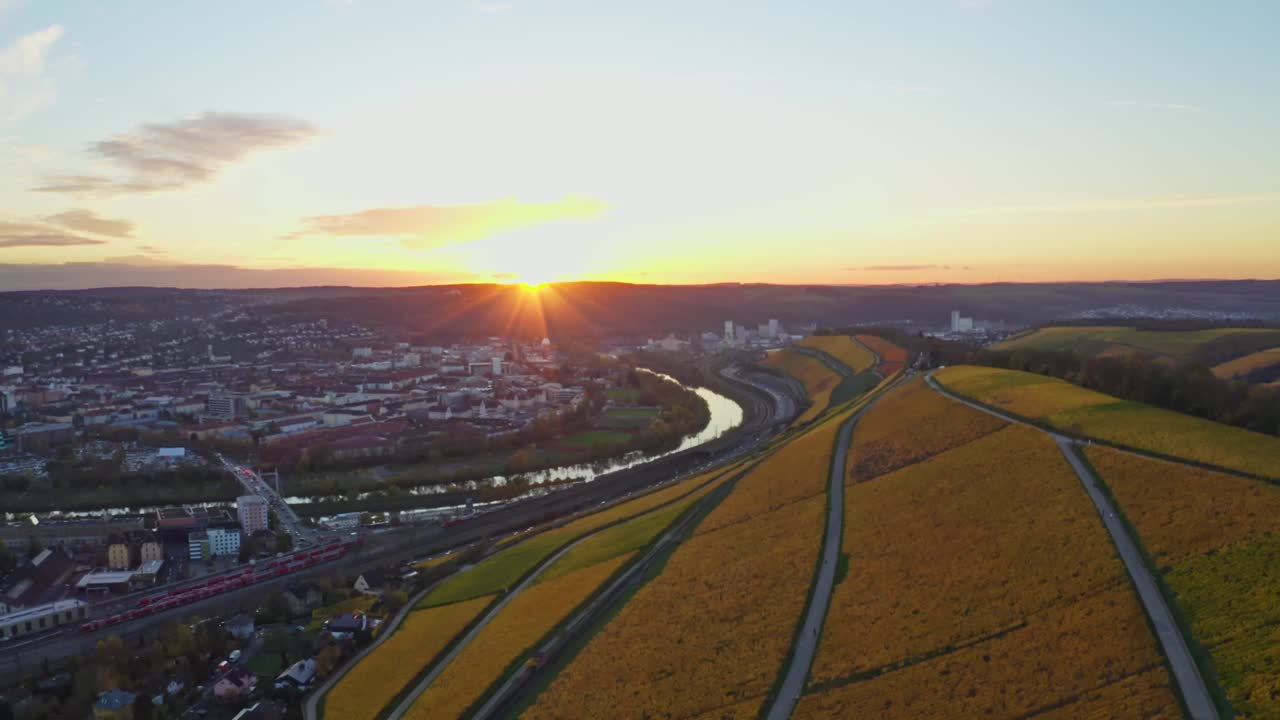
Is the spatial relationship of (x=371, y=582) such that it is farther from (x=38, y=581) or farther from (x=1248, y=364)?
(x=1248, y=364)

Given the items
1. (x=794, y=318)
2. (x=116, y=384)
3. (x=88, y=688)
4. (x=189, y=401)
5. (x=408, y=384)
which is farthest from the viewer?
(x=794, y=318)

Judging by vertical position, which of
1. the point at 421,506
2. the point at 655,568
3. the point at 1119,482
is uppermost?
the point at 1119,482

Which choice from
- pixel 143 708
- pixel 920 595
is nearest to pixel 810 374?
pixel 920 595

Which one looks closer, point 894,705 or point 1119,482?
point 894,705

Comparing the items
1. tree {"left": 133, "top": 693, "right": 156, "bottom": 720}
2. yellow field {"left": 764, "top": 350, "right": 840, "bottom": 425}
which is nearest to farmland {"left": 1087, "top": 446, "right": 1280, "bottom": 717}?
tree {"left": 133, "top": 693, "right": 156, "bottom": 720}

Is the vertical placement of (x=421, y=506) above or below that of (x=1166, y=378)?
below

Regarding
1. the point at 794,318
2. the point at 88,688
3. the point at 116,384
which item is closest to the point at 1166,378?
the point at 88,688

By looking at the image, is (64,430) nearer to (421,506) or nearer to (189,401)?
(189,401)

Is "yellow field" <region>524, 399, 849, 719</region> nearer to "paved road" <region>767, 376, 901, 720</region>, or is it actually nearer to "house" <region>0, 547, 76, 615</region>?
"paved road" <region>767, 376, 901, 720</region>

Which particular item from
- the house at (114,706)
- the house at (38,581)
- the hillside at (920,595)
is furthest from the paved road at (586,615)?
the house at (38,581)
